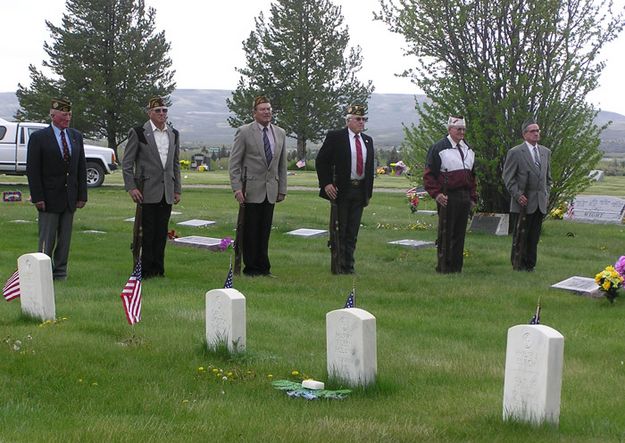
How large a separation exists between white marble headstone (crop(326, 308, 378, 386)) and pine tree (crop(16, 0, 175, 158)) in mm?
49459

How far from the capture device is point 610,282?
31.6ft

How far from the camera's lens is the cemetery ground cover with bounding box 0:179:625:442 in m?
5.14

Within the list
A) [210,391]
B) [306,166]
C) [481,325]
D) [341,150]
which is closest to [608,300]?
[481,325]

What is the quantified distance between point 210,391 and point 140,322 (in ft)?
7.59

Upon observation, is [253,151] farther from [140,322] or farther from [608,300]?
[608,300]

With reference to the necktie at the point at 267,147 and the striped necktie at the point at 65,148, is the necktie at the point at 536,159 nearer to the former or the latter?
the necktie at the point at 267,147

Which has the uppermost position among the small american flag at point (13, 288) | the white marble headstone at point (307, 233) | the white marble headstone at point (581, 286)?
the small american flag at point (13, 288)

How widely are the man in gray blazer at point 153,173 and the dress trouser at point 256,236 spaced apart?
962mm

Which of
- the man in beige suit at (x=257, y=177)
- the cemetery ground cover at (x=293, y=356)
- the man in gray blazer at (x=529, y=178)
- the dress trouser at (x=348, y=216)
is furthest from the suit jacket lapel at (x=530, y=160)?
the man in beige suit at (x=257, y=177)

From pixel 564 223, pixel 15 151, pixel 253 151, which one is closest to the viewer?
pixel 253 151

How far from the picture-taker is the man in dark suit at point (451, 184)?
11591 mm

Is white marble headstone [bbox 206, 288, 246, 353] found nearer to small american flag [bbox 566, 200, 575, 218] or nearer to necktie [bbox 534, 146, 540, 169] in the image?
necktie [bbox 534, 146, 540, 169]

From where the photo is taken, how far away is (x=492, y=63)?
1772 cm

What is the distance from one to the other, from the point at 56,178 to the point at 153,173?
1106mm
